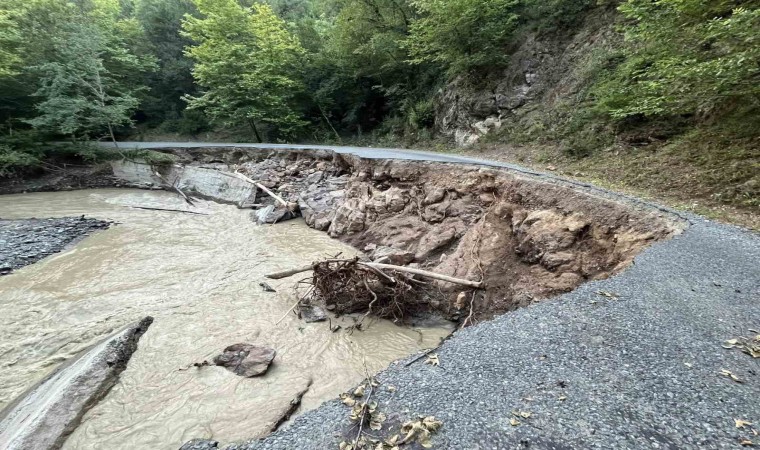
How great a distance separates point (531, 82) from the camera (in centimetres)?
1384

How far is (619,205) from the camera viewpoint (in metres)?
6.02

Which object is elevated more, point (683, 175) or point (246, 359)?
point (683, 175)

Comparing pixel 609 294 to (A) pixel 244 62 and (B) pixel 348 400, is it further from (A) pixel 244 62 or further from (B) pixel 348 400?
(A) pixel 244 62

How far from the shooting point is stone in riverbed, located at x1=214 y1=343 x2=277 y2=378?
4.75 meters

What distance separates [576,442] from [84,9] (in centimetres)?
3476

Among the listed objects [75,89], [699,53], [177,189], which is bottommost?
[177,189]

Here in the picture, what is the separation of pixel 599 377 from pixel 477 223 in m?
5.27

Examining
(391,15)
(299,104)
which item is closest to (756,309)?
(391,15)

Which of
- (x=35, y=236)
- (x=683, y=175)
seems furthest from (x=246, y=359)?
(x=35, y=236)

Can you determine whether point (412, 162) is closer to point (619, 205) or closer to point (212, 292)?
point (619, 205)

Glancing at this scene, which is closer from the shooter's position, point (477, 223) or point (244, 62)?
point (477, 223)

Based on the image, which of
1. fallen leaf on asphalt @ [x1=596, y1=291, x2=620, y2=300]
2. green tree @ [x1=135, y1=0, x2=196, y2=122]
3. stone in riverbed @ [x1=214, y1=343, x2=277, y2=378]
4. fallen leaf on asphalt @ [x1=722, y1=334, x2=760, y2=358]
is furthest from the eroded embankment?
green tree @ [x1=135, y1=0, x2=196, y2=122]

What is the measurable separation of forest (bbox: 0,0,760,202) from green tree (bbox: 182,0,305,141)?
86 mm

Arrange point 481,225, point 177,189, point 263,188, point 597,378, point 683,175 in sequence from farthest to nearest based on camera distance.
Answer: point 177,189, point 263,188, point 481,225, point 683,175, point 597,378
